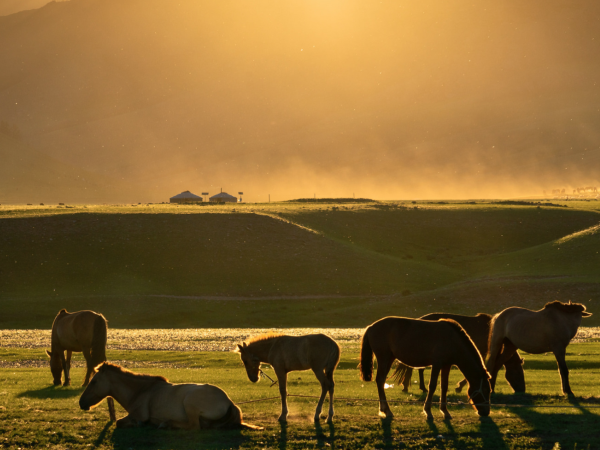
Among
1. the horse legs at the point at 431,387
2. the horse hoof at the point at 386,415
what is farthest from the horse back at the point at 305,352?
the horse legs at the point at 431,387

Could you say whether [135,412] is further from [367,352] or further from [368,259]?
[368,259]

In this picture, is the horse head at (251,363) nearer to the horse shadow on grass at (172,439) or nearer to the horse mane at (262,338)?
the horse mane at (262,338)

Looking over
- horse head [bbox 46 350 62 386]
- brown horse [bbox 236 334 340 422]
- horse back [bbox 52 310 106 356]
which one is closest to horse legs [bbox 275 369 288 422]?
brown horse [bbox 236 334 340 422]

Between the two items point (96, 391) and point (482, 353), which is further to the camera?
point (482, 353)

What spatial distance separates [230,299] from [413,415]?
52.0m

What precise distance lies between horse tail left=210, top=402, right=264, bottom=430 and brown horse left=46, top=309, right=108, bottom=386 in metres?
6.37

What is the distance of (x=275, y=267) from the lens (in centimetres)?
7894

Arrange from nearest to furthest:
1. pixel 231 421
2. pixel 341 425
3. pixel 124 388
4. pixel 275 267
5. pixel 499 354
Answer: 1. pixel 231 421
2. pixel 124 388
3. pixel 341 425
4. pixel 499 354
5. pixel 275 267

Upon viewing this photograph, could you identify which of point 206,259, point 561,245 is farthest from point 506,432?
point 561,245

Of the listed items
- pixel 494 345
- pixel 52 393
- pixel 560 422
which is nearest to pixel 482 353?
pixel 494 345

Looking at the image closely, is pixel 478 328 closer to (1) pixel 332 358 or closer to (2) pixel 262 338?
(1) pixel 332 358

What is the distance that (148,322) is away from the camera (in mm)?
59438

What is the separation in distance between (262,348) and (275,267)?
63076 mm

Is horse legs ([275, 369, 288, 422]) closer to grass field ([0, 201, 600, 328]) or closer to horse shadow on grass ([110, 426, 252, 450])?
horse shadow on grass ([110, 426, 252, 450])
